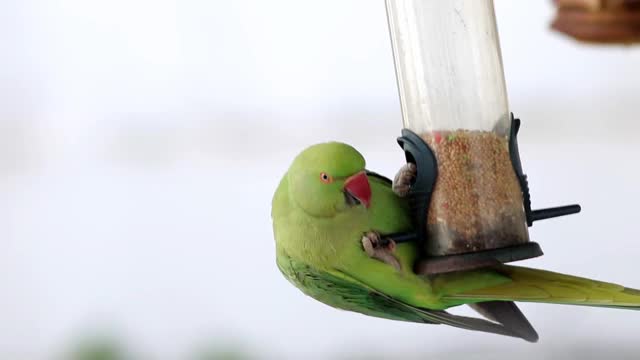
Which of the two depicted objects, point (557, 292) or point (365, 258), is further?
point (365, 258)

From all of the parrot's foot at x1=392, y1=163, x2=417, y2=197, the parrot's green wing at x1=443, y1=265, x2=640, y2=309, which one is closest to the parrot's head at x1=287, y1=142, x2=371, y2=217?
the parrot's foot at x1=392, y1=163, x2=417, y2=197

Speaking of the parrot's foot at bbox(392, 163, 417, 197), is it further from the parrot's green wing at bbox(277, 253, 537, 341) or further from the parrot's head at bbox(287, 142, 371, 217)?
the parrot's green wing at bbox(277, 253, 537, 341)

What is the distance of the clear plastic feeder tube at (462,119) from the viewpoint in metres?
2.97

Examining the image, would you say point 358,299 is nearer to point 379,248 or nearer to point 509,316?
point 379,248

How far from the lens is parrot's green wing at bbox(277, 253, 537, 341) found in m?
2.98

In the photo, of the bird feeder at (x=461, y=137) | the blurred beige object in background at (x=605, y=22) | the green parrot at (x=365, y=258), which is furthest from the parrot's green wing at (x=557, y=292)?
the blurred beige object in background at (x=605, y=22)

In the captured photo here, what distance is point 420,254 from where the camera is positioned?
119 inches

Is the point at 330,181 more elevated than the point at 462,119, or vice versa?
the point at 462,119

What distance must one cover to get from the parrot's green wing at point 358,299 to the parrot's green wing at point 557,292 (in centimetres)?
8

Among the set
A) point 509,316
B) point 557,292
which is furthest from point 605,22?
point 509,316

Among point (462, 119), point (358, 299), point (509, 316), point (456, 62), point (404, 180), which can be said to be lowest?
point (509, 316)

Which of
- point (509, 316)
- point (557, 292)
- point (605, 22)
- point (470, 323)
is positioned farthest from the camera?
point (509, 316)

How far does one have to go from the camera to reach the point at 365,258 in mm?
2992

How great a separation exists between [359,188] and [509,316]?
0.55 metres
